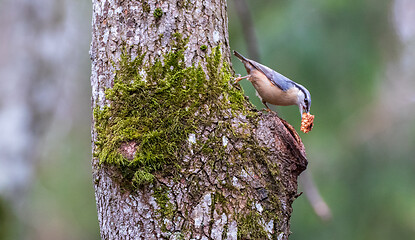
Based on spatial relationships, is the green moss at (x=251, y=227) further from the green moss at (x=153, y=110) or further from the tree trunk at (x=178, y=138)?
the green moss at (x=153, y=110)

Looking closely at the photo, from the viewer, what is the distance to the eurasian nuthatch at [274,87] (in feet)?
8.35

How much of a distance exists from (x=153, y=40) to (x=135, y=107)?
28 cm

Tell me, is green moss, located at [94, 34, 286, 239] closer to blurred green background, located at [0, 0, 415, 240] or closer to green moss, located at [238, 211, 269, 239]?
green moss, located at [238, 211, 269, 239]

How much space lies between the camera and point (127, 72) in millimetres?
1657

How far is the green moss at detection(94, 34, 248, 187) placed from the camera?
5.12 ft

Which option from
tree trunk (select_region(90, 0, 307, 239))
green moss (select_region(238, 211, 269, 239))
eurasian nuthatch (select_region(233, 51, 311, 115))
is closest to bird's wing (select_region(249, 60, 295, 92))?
eurasian nuthatch (select_region(233, 51, 311, 115))
